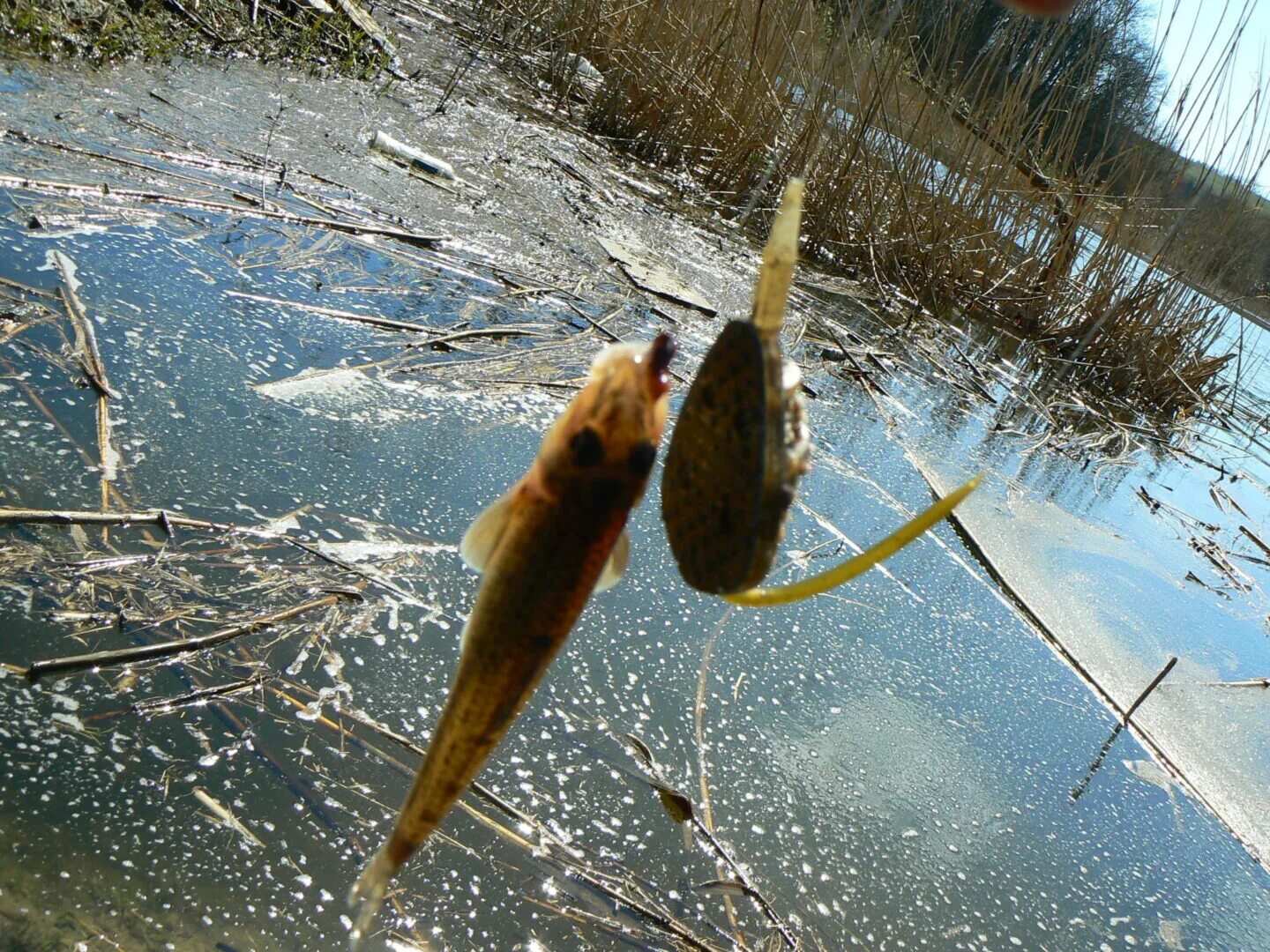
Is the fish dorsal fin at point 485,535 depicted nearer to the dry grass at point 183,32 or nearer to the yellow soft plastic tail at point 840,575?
the yellow soft plastic tail at point 840,575

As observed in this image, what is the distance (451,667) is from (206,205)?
2637 mm

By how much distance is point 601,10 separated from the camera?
893 centimetres

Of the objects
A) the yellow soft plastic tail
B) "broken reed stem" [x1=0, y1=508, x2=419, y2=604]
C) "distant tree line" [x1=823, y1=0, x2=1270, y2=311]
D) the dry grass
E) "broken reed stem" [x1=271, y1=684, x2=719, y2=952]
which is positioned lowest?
"broken reed stem" [x1=271, y1=684, x2=719, y2=952]

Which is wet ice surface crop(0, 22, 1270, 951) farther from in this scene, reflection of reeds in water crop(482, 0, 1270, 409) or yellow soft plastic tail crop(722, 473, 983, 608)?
reflection of reeds in water crop(482, 0, 1270, 409)

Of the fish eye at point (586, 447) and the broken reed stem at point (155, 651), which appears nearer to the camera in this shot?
the fish eye at point (586, 447)

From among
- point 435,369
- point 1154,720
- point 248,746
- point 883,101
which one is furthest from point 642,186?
point 248,746

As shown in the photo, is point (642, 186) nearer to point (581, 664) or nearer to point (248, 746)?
point (581, 664)

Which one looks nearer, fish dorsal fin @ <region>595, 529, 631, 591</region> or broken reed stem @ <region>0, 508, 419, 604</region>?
fish dorsal fin @ <region>595, 529, 631, 591</region>

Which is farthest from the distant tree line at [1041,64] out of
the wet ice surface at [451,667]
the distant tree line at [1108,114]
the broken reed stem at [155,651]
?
the broken reed stem at [155,651]

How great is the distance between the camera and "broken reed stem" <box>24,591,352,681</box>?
195cm

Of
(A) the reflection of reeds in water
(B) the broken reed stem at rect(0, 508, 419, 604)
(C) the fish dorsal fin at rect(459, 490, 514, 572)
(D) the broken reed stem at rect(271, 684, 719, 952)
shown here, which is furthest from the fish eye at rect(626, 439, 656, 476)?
(A) the reflection of reeds in water

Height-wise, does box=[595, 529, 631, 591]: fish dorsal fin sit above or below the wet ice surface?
above

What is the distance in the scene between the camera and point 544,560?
0.68m

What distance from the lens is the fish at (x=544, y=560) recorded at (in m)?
0.65
